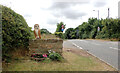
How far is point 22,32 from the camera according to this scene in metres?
5.39

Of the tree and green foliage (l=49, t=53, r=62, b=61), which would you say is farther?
the tree

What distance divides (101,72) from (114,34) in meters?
25.2

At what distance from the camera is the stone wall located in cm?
585

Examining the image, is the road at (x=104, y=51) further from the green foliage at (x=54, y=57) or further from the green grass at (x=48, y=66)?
the green foliage at (x=54, y=57)

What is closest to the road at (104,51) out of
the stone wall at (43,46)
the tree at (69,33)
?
the stone wall at (43,46)

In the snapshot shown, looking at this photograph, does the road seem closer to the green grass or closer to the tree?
the green grass

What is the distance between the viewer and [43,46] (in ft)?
19.7

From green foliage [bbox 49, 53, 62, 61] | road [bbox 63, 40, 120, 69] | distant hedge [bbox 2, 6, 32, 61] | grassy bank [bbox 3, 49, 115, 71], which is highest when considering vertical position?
distant hedge [bbox 2, 6, 32, 61]

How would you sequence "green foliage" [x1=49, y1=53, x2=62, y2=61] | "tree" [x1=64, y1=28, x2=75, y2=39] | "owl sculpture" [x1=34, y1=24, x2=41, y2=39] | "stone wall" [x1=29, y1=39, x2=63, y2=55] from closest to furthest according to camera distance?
1. "green foliage" [x1=49, y1=53, x2=62, y2=61]
2. "stone wall" [x1=29, y1=39, x2=63, y2=55]
3. "owl sculpture" [x1=34, y1=24, x2=41, y2=39]
4. "tree" [x1=64, y1=28, x2=75, y2=39]

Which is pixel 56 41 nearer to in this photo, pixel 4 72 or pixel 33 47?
pixel 33 47

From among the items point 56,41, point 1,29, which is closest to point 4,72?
point 1,29

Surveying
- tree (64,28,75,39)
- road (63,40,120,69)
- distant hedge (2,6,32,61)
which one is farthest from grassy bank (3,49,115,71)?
tree (64,28,75,39)

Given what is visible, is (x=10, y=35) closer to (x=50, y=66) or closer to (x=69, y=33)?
(x=50, y=66)

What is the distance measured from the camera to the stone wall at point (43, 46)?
5850mm
